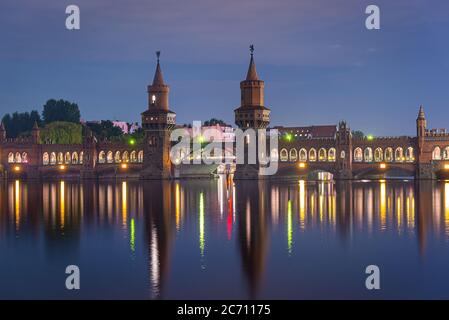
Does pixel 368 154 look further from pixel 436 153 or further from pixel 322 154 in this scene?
pixel 436 153

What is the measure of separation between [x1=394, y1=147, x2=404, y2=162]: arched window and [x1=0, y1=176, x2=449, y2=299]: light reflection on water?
141ft

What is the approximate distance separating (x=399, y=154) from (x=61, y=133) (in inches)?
2819

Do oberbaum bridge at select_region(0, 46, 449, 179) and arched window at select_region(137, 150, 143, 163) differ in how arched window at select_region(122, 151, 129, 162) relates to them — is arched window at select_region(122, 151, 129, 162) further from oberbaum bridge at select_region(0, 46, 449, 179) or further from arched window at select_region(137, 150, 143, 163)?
arched window at select_region(137, 150, 143, 163)

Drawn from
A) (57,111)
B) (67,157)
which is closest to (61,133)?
(67,157)

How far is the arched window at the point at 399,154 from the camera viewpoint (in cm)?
10275

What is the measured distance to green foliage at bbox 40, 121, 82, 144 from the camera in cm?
13425

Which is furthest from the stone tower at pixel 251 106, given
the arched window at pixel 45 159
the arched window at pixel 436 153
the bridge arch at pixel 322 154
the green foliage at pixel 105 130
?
the green foliage at pixel 105 130

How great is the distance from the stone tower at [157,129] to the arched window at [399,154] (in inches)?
1493

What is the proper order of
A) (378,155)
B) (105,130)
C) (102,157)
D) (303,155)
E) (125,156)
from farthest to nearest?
(105,130)
(102,157)
(125,156)
(303,155)
(378,155)

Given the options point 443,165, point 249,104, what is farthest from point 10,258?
point 443,165

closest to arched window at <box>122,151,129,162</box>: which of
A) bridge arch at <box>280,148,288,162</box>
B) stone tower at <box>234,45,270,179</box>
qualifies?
stone tower at <box>234,45,270,179</box>

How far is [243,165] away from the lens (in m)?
103

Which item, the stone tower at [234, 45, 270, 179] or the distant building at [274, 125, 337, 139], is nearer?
the stone tower at [234, 45, 270, 179]

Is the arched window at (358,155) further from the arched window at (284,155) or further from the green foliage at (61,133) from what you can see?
the green foliage at (61,133)
